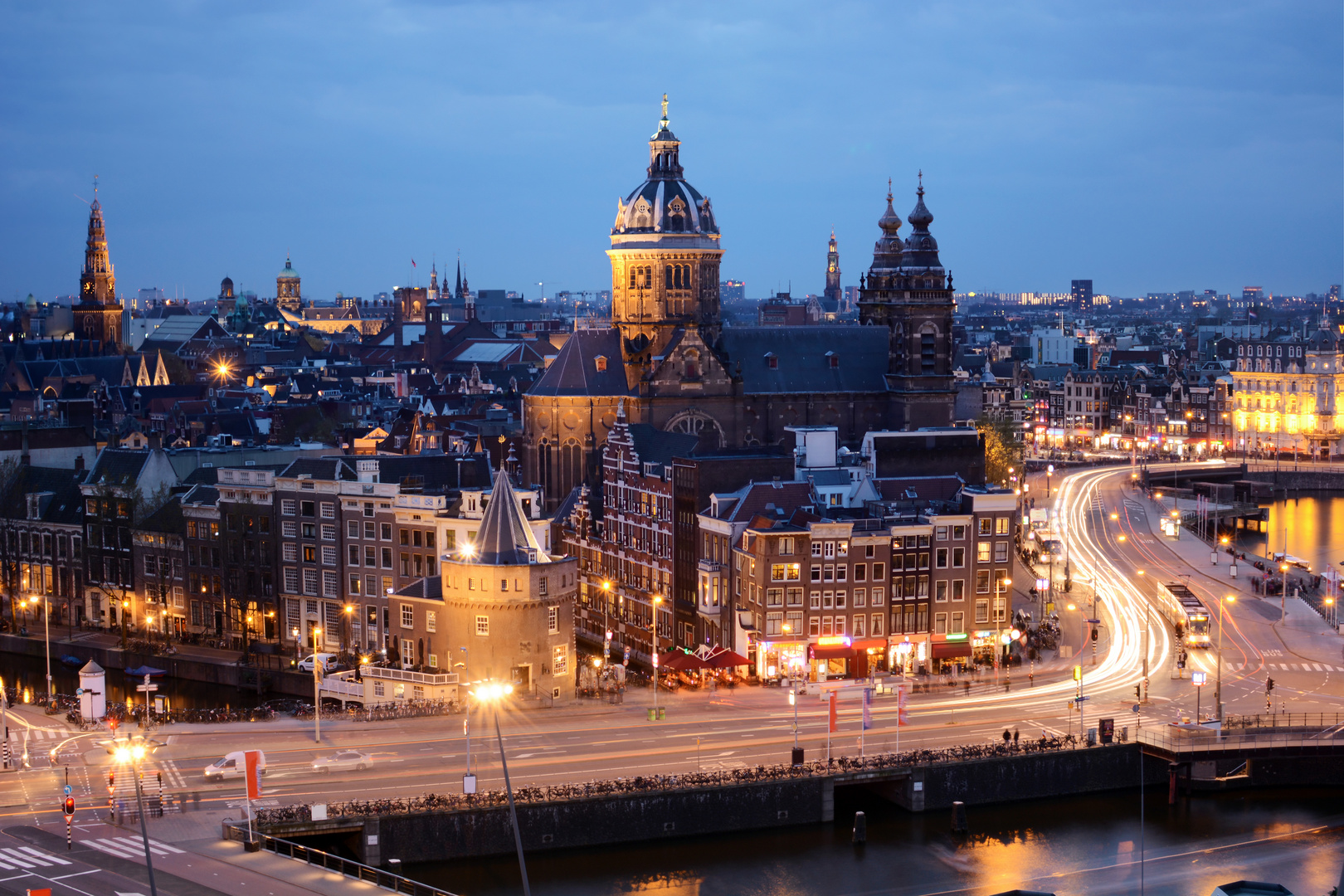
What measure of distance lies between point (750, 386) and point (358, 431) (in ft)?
165

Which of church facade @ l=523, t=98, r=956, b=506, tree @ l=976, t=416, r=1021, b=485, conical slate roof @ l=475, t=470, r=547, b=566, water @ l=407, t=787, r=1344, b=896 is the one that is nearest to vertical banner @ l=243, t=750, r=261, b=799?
water @ l=407, t=787, r=1344, b=896

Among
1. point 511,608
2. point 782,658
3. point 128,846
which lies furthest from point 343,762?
point 782,658

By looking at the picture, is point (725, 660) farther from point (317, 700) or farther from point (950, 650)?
point (317, 700)

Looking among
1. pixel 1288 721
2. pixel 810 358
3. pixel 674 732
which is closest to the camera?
pixel 674 732

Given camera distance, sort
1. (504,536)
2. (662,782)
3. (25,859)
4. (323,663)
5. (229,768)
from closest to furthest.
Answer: (25,859), (229,768), (662,782), (504,536), (323,663)

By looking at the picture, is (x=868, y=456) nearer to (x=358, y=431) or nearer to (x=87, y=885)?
(x=87, y=885)

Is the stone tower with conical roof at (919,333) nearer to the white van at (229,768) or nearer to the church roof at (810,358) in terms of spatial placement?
the church roof at (810,358)

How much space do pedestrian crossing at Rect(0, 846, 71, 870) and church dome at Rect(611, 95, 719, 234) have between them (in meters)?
82.4

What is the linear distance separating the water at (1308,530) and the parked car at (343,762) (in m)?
87.9

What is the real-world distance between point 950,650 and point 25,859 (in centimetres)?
5072

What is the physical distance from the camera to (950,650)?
9681 centimetres

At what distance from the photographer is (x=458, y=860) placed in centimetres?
7169

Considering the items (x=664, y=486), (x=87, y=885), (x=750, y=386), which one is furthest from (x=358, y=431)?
(x=87, y=885)

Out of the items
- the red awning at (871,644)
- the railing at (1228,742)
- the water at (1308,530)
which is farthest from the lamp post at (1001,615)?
the water at (1308,530)
